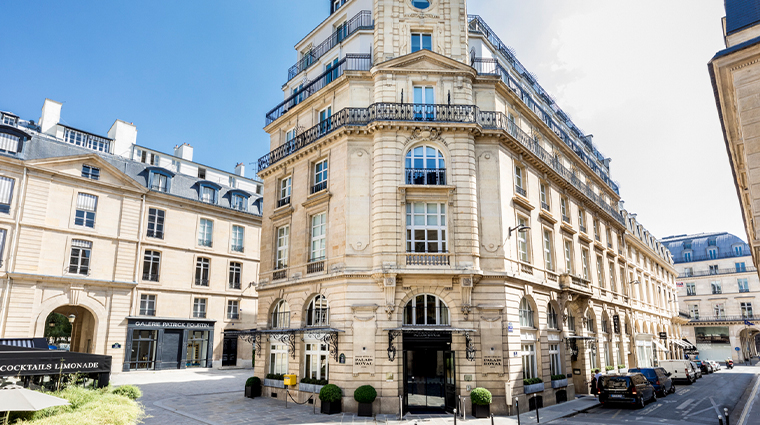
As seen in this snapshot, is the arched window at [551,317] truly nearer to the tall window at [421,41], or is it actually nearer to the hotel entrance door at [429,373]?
the hotel entrance door at [429,373]

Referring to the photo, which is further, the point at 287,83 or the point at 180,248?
the point at 180,248

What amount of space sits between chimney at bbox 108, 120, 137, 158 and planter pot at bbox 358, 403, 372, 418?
1454 inches

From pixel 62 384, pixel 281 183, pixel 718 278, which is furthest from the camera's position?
pixel 718 278

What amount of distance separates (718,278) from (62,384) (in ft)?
297

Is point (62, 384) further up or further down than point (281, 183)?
further down

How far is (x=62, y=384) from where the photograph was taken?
1437cm

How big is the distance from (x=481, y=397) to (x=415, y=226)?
26.4 ft

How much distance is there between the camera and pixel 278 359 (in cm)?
2662

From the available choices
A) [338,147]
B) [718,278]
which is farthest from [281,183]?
[718,278]

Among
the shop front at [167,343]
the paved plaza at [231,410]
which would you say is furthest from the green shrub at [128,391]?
the shop front at [167,343]

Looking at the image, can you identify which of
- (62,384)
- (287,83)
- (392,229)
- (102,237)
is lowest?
(62,384)

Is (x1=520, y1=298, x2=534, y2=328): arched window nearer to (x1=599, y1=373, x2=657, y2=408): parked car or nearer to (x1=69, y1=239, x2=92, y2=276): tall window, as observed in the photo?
(x1=599, y1=373, x2=657, y2=408): parked car

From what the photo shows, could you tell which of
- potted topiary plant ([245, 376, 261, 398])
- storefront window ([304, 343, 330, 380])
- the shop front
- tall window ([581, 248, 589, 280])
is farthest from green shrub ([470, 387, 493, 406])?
the shop front

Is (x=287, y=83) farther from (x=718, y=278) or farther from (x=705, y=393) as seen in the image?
(x=718, y=278)
